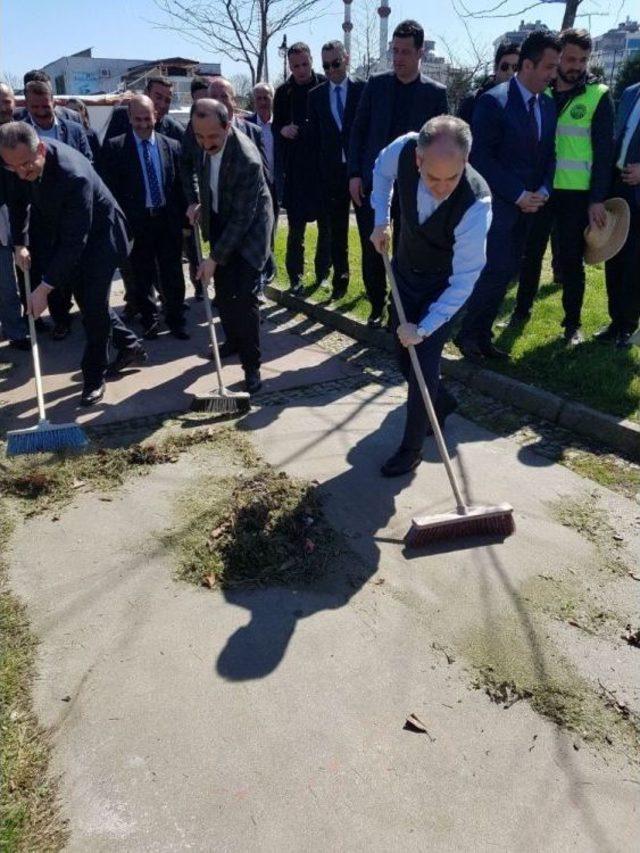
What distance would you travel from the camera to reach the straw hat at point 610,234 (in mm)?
4973

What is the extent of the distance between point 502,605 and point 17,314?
15.3 feet

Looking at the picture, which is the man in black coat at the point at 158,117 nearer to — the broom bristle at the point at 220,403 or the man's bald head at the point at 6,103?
the man's bald head at the point at 6,103

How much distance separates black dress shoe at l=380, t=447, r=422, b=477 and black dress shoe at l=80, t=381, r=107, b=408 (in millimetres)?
2221

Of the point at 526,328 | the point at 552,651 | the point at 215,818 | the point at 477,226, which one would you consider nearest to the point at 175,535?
the point at 215,818

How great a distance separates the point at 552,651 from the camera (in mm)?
2631

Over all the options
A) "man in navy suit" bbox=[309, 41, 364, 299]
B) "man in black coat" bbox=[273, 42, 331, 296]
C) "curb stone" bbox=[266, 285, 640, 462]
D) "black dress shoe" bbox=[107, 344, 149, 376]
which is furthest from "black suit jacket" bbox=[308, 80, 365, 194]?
"black dress shoe" bbox=[107, 344, 149, 376]

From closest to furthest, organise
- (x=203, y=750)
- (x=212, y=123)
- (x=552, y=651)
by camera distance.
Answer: (x=203, y=750)
(x=552, y=651)
(x=212, y=123)

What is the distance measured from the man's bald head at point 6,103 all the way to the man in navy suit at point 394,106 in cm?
282

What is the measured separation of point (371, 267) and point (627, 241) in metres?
2.04

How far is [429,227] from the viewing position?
3.43 metres

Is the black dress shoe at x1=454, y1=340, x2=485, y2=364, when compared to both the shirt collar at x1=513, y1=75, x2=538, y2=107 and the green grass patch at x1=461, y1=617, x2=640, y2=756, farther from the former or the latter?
the green grass patch at x1=461, y1=617, x2=640, y2=756

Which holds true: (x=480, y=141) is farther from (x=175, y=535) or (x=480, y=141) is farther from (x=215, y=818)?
(x=215, y=818)

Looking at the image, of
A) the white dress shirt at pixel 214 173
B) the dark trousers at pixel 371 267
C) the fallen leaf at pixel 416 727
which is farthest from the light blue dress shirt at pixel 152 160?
the fallen leaf at pixel 416 727

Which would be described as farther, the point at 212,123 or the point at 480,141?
the point at 480,141
